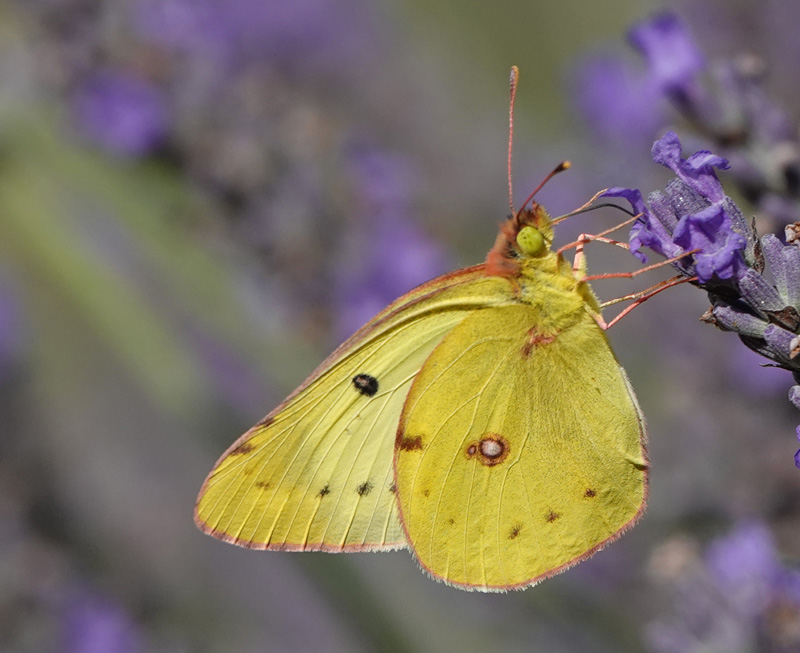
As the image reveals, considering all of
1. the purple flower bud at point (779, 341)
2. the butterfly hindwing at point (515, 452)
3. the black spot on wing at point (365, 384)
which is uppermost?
the black spot on wing at point (365, 384)

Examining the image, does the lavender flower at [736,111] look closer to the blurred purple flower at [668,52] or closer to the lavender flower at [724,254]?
the blurred purple flower at [668,52]

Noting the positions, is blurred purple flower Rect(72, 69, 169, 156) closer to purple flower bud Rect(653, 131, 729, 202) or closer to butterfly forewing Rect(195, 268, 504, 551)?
butterfly forewing Rect(195, 268, 504, 551)

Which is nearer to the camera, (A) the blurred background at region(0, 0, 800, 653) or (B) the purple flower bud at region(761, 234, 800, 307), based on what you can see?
(B) the purple flower bud at region(761, 234, 800, 307)

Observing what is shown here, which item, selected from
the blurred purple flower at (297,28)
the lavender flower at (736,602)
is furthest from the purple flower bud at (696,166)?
the blurred purple flower at (297,28)

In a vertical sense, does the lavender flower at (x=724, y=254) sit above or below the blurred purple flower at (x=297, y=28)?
below

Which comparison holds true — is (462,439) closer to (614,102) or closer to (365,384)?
(365,384)

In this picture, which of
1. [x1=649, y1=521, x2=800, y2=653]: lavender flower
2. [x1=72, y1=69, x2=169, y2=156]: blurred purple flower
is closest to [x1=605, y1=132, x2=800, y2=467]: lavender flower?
[x1=649, y1=521, x2=800, y2=653]: lavender flower
